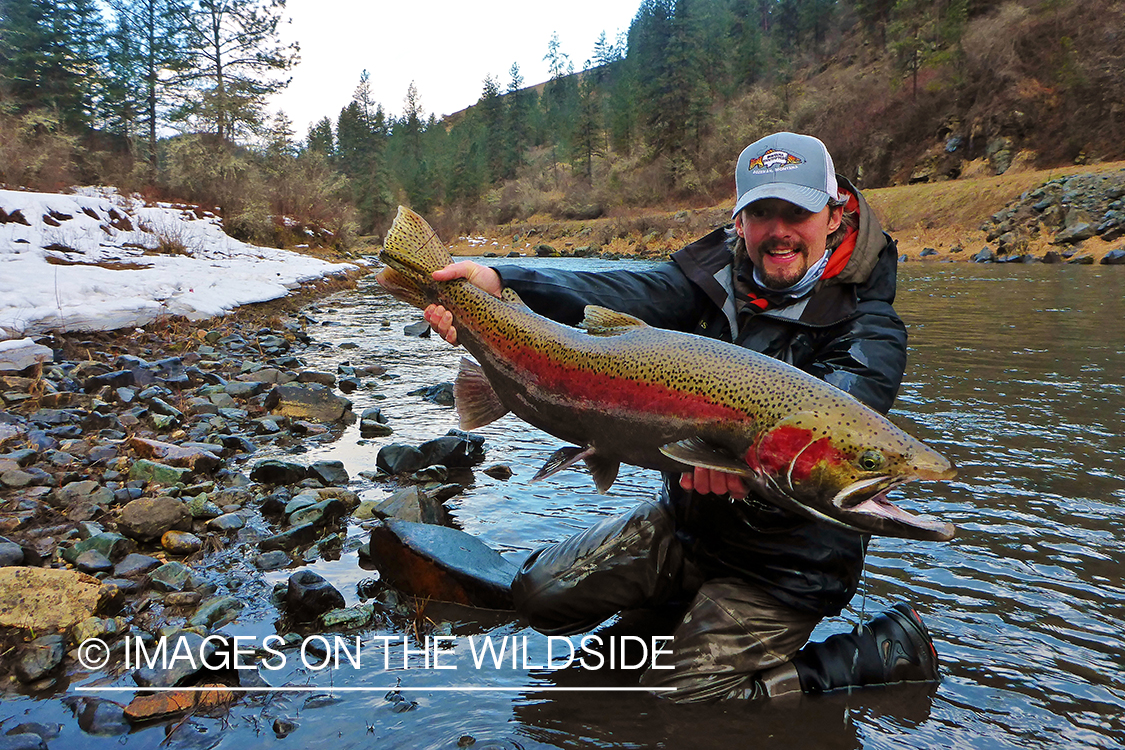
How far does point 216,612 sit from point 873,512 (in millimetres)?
2813

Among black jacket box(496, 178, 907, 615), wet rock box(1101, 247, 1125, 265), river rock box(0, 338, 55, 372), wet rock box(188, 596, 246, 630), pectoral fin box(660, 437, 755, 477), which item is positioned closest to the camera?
pectoral fin box(660, 437, 755, 477)

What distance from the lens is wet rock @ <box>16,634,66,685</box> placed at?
106 inches

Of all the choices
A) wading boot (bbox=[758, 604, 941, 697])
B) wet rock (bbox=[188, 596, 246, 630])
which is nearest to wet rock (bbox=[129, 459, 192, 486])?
wet rock (bbox=[188, 596, 246, 630])

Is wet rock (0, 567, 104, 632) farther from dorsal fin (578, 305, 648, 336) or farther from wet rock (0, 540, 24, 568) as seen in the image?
dorsal fin (578, 305, 648, 336)

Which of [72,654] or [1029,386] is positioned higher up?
[1029,386]

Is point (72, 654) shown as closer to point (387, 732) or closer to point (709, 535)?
point (387, 732)

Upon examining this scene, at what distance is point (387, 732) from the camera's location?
8.50ft

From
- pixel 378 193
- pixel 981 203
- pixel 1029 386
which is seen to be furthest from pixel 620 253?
pixel 1029 386

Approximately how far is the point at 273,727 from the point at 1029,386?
26.6ft

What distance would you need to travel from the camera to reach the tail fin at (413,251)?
306cm

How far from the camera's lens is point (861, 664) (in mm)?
3061

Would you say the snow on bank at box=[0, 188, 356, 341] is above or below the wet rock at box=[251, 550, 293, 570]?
above

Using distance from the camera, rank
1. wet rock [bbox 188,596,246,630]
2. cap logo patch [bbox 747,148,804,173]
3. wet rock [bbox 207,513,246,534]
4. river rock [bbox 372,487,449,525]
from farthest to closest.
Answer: river rock [bbox 372,487,449,525] → wet rock [bbox 207,513,246,534] → wet rock [bbox 188,596,246,630] → cap logo patch [bbox 747,148,804,173]

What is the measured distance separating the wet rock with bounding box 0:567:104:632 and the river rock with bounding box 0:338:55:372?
4317mm
